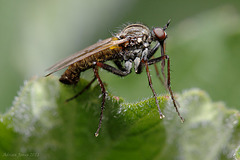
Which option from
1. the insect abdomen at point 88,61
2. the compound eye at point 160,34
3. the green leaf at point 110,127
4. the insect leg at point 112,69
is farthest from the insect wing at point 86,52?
the green leaf at point 110,127

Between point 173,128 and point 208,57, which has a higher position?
point 208,57

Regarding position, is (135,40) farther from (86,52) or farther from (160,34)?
(86,52)

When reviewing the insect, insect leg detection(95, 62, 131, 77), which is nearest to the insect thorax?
the insect

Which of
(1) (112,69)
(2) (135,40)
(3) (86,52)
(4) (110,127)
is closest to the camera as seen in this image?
(4) (110,127)

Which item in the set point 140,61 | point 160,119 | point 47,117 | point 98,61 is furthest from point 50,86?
point 140,61

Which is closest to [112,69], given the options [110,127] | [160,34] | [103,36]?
[160,34]

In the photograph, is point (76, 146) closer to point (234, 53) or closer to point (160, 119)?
point (160, 119)

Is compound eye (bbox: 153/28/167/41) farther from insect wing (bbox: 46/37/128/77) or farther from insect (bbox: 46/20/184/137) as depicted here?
insect wing (bbox: 46/37/128/77)
